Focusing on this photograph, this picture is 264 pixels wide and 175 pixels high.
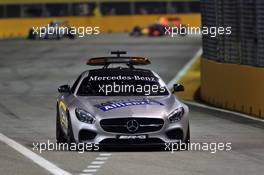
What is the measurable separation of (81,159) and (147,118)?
3.82 ft

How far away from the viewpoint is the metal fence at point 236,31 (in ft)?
74.7

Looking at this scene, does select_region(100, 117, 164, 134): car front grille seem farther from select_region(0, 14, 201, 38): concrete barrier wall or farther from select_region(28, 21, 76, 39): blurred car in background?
select_region(0, 14, 201, 38): concrete barrier wall

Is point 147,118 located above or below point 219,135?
above

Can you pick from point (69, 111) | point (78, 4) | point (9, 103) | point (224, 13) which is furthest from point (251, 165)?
point (78, 4)

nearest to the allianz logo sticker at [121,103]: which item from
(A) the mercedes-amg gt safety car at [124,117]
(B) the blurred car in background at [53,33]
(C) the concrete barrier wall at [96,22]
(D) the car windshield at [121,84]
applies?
(A) the mercedes-amg gt safety car at [124,117]

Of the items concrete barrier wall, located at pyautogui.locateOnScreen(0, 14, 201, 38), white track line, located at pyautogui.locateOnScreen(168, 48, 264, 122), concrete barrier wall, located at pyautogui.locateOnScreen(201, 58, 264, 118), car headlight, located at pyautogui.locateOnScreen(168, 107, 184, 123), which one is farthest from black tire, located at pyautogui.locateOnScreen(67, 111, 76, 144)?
concrete barrier wall, located at pyautogui.locateOnScreen(0, 14, 201, 38)

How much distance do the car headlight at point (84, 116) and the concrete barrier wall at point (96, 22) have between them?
2722 inches

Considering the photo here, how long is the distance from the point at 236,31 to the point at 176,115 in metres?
9.17

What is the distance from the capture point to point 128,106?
15.6 m

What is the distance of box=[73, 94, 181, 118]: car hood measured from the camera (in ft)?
50.7

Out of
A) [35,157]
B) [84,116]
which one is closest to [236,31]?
[84,116]

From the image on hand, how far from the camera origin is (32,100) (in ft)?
90.6

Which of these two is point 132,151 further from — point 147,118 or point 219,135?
point 219,135

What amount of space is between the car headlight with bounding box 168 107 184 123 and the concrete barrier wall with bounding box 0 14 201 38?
227 feet
